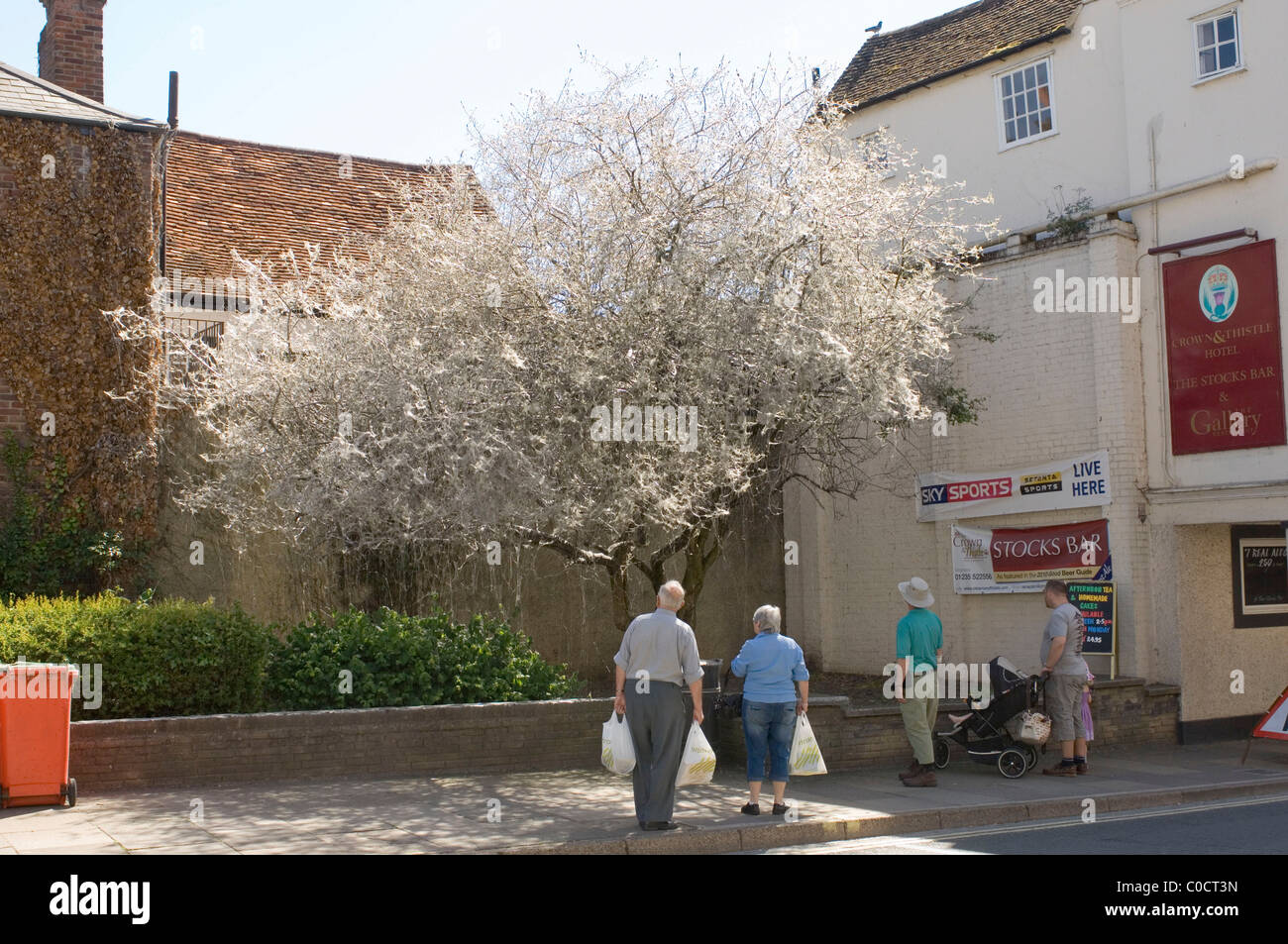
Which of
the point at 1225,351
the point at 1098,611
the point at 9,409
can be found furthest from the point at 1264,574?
the point at 9,409

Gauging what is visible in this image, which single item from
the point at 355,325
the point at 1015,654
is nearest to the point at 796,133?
the point at 355,325

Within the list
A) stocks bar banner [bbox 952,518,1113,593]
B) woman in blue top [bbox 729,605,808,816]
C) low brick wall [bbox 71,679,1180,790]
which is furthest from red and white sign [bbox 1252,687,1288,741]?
woman in blue top [bbox 729,605,808,816]

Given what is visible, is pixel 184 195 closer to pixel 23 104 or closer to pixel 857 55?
pixel 23 104

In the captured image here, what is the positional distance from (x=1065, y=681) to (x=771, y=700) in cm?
414

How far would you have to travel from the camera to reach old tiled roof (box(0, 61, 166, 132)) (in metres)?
14.8

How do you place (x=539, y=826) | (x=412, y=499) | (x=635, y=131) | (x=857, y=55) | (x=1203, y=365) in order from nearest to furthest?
1. (x=539, y=826)
2. (x=412, y=499)
3. (x=635, y=131)
4. (x=1203, y=365)
5. (x=857, y=55)

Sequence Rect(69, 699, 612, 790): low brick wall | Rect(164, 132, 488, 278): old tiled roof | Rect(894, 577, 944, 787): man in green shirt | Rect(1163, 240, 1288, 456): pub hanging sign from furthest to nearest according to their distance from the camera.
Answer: Rect(164, 132, 488, 278): old tiled roof
Rect(1163, 240, 1288, 456): pub hanging sign
Rect(894, 577, 944, 787): man in green shirt
Rect(69, 699, 612, 790): low brick wall

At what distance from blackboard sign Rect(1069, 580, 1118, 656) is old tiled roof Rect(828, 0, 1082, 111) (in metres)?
7.26

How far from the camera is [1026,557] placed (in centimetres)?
1591

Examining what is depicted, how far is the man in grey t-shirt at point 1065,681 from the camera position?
1207cm

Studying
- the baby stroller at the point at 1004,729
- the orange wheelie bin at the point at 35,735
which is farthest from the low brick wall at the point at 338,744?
the baby stroller at the point at 1004,729

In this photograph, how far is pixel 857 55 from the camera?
2175cm

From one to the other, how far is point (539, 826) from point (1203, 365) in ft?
32.6

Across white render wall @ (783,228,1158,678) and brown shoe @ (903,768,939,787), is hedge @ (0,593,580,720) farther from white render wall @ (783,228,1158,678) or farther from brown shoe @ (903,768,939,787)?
white render wall @ (783,228,1158,678)
